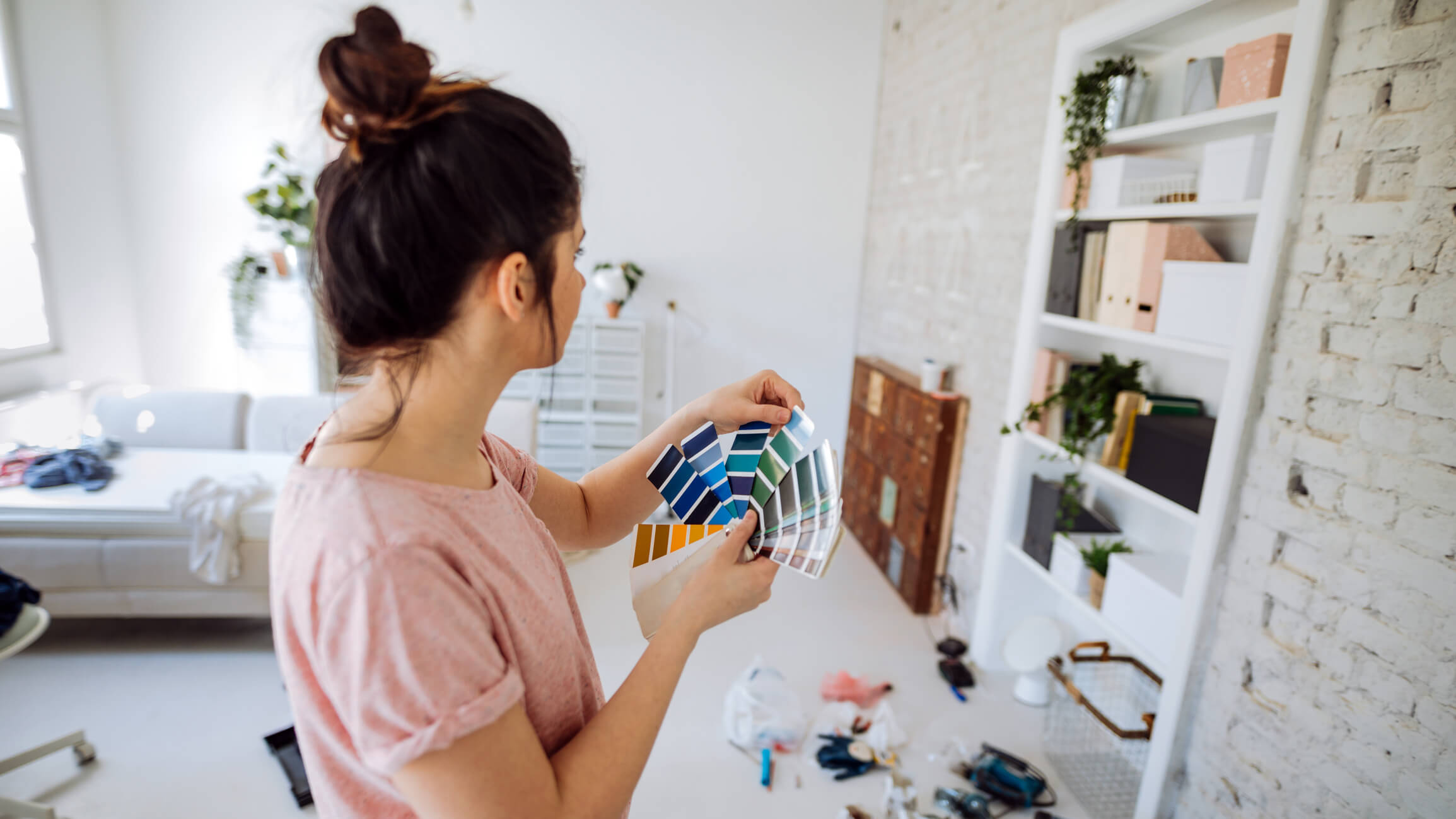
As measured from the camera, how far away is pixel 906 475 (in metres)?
3.38

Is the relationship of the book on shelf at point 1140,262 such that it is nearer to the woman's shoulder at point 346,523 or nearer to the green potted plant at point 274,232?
the woman's shoulder at point 346,523

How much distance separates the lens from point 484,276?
66 cm

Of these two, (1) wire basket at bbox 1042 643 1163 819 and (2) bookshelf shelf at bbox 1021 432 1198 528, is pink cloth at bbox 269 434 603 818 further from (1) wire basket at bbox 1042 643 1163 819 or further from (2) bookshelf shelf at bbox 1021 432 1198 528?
(1) wire basket at bbox 1042 643 1163 819

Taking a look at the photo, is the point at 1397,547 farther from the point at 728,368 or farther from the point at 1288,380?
the point at 728,368

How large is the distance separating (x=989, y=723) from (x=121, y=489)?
321cm

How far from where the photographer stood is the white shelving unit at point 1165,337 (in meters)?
1.58

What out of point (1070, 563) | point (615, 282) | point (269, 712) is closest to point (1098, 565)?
point (1070, 563)

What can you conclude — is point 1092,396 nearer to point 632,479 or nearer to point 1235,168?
point 1235,168

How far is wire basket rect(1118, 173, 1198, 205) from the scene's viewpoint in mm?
1926

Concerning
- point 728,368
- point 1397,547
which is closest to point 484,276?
point 1397,547

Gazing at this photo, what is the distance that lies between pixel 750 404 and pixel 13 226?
4.30 metres

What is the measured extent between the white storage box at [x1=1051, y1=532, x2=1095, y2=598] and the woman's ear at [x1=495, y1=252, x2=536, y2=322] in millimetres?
2086

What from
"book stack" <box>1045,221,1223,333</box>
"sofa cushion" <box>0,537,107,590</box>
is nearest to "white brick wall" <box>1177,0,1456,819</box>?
"book stack" <box>1045,221,1223,333</box>

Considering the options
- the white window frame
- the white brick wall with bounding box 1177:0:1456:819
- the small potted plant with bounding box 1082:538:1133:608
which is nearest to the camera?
the white brick wall with bounding box 1177:0:1456:819
